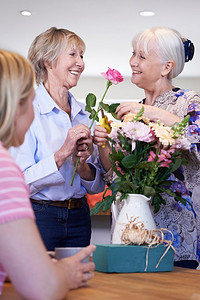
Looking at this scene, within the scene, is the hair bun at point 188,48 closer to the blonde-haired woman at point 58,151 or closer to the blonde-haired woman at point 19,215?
the blonde-haired woman at point 58,151

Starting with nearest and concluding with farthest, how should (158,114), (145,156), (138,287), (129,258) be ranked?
(138,287) < (129,258) < (145,156) < (158,114)

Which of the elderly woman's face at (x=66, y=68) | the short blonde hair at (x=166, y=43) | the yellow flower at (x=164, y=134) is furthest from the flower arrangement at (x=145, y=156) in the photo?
the elderly woman's face at (x=66, y=68)

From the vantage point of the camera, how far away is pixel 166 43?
1911 mm

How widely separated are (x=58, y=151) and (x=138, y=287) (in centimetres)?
79

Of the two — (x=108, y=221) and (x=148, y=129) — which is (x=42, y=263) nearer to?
(x=148, y=129)

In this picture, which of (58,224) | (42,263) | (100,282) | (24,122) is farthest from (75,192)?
(42,263)

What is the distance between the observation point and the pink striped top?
2.70 feet

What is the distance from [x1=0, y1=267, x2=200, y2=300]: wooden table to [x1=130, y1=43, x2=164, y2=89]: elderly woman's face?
87 cm

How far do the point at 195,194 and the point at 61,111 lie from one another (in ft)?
2.13

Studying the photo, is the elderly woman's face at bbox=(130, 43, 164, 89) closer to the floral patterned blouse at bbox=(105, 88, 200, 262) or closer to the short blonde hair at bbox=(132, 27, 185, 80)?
the short blonde hair at bbox=(132, 27, 185, 80)

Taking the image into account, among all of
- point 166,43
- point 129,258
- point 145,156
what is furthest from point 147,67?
point 129,258

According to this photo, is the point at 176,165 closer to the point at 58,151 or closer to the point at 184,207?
the point at 184,207

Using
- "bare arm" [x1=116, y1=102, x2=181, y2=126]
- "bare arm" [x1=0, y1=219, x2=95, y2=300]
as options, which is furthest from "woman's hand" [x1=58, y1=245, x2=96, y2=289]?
"bare arm" [x1=116, y1=102, x2=181, y2=126]

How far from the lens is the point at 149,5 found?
573cm
